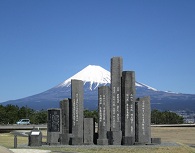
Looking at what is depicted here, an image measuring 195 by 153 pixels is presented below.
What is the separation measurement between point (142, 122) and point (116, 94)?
9.26 ft

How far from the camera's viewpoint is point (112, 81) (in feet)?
112

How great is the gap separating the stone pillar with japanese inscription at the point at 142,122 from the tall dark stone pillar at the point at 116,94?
1.33m

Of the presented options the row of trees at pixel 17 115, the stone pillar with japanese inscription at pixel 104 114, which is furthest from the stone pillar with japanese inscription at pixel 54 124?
the row of trees at pixel 17 115

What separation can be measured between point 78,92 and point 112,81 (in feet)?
8.99

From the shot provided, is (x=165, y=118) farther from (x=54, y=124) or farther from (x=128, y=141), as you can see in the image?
(x=54, y=124)

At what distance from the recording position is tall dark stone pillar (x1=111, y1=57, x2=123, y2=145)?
1326 inches

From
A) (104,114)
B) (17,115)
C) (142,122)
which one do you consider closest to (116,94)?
(104,114)

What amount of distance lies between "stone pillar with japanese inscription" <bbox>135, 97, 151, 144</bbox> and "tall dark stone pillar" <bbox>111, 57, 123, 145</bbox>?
133cm

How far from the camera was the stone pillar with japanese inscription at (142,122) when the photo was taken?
109 ft

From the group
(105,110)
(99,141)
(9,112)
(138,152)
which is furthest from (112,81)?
(9,112)

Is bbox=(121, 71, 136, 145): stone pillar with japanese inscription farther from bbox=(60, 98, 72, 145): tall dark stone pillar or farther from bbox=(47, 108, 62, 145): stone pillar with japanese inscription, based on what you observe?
bbox=(47, 108, 62, 145): stone pillar with japanese inscription

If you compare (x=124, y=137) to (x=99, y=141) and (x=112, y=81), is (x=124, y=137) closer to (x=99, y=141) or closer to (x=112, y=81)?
(x=99, y=141)

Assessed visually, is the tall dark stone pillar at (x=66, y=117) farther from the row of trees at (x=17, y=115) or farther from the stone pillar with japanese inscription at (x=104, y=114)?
the row of trees at (x=17, y=115)

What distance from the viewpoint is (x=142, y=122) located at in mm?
33562
